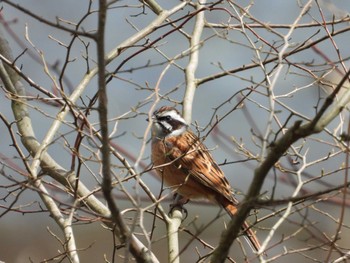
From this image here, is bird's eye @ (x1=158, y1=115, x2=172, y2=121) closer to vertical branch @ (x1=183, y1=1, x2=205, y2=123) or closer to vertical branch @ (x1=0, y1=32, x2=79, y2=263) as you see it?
vertical branch @ (x1=183, y1=1, x2=205, y2=123)

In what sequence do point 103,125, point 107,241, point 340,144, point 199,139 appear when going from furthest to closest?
point 107,241, point 199,139, point 340,144, point 103,125

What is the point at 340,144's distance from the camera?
4.45 metres

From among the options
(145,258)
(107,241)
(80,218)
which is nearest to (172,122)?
(80,218)

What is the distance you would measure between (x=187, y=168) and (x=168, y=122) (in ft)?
1.42

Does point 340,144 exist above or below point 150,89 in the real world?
below

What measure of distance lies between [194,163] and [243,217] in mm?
2966

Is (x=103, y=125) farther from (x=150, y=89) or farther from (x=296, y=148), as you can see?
(x=296, y=148)

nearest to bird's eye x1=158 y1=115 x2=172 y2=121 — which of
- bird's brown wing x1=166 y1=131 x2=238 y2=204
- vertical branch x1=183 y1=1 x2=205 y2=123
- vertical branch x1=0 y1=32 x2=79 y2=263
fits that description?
bird's brown wing x1=166 y1=131 x2=238 y2=204

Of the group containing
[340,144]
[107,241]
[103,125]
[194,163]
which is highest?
[107,241]

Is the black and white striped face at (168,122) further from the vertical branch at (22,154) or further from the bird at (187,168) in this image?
the vertical branch at (22,154)

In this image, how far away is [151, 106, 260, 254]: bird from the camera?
21.0 feet

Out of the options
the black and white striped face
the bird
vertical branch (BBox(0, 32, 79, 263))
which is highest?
the black and white striped face

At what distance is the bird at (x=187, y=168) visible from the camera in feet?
21.0

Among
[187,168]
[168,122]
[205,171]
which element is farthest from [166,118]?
[205,171]
